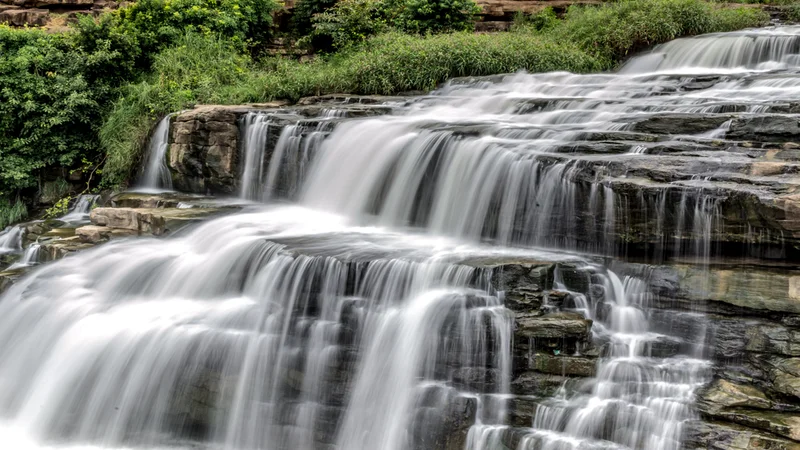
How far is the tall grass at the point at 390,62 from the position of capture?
13281 millimetres

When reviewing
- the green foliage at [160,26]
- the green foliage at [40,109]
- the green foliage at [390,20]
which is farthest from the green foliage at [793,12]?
the green foliage at [40,109]

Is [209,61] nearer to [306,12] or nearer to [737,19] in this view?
[306,12]

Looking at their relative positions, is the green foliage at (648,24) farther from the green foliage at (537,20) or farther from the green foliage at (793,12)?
the green foliage at (537,20)

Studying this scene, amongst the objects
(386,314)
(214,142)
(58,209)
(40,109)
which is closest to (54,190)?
(58,209)

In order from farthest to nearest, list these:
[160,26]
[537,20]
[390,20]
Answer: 1. [537,20]
2. [390,20]
3. [160,26]

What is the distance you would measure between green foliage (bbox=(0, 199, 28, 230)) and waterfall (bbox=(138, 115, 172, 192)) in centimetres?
231

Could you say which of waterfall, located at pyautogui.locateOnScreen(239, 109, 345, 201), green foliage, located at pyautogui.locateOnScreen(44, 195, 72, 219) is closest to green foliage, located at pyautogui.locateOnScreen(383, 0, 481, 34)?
waterfall, located at pyautogui.locateOnScreen(239, 109, 345, 201)

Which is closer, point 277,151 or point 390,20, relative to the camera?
point 277,151

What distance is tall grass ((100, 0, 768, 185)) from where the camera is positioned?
13.3 m

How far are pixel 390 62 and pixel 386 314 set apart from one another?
27.7ft

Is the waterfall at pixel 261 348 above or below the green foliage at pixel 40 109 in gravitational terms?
below

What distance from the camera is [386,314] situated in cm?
648

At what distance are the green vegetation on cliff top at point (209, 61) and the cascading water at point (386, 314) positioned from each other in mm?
4614

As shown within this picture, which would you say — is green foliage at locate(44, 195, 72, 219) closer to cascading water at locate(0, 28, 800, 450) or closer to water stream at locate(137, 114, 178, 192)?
water stream at locate(137, 114, 178, 192)
